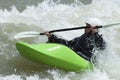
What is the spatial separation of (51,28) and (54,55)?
2.57 metres

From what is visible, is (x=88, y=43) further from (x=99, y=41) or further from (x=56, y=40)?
(x=56, y=40)

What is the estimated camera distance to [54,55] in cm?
572

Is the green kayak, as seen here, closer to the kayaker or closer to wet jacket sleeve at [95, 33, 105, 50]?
the kayaker

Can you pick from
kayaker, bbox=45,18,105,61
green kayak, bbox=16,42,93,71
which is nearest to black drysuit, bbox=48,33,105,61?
kayaker, bbox=45,18,105,61

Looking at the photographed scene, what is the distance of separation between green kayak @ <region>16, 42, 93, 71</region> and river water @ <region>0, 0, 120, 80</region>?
128 millimetres

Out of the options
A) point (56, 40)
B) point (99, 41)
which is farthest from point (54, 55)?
point (99, 41)

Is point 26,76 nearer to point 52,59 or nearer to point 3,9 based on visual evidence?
point 52,59

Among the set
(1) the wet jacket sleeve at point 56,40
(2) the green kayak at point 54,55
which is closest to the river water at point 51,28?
(2) the green kayak at point 54,55

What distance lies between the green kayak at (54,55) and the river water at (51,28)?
0.13m

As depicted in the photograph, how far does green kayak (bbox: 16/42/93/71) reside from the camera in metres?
5.61

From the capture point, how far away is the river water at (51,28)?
19.2 feet

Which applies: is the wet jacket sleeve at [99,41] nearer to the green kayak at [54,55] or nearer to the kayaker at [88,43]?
the kayaker at [88,43]

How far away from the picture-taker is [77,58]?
5.88m

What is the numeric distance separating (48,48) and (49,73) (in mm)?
405
